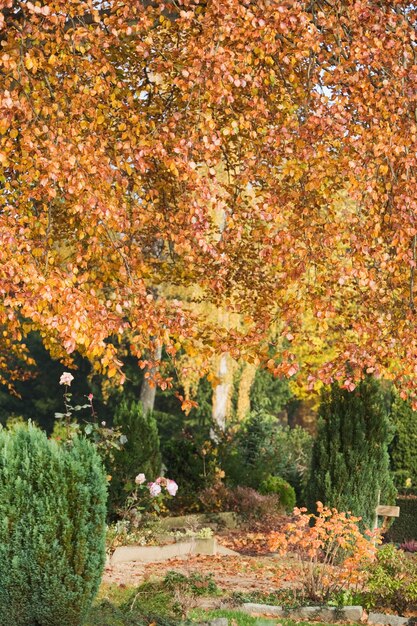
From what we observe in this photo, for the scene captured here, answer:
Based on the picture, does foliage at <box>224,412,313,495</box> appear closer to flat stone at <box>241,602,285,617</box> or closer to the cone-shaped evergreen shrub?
flat stone at <box>241,602,285,617</box>

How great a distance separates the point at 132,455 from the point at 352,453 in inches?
130

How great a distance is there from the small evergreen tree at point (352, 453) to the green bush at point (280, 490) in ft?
12.3

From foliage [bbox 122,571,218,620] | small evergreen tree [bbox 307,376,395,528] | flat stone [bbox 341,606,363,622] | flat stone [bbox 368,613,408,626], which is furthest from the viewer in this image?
small evergreen tree [bbox 307,376,395,528]

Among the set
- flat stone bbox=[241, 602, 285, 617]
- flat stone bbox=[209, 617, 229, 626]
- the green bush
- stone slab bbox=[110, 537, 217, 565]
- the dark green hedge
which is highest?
the green bush

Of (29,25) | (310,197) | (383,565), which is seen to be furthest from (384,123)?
(383,565)

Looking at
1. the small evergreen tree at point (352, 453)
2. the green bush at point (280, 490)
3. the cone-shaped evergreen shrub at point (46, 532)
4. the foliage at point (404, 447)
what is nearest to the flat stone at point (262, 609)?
the cone-shaped evergreen shrub at point (46, 532)

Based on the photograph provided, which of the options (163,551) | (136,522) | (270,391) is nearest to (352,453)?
(163,551)

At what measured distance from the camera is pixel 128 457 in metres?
13.1

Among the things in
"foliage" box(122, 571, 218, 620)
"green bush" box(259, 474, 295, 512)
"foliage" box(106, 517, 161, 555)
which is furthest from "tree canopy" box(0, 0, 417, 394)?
"green bush" box(259, 474, 295, 512)

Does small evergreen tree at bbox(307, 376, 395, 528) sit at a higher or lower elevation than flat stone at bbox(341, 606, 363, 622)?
higher

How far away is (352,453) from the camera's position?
38.6 feet

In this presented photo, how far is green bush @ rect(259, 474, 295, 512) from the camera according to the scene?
15781mm

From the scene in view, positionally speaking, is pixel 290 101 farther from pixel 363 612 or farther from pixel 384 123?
pixel 363 612

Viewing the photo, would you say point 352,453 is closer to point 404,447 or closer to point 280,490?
point 404,447
